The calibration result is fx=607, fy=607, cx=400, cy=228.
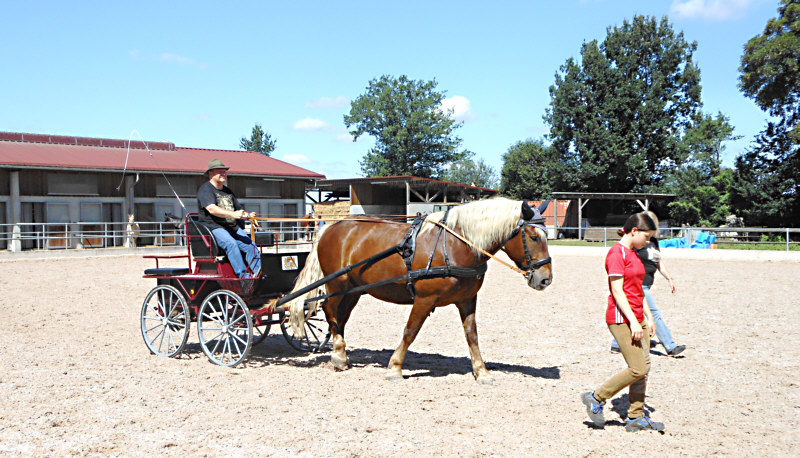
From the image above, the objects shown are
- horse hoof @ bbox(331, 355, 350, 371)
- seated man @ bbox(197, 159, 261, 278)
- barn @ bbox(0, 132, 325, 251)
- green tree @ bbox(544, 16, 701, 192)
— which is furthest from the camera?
green tree @ bbox(544, 16, 701, 192)

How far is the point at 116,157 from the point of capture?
106 feet

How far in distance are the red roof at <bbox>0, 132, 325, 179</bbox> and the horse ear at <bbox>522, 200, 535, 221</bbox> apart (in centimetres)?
2451

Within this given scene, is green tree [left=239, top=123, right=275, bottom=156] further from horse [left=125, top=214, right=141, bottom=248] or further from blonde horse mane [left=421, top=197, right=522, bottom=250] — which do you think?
blonde horse mane [left=421, top=197, right=522, bottom=250]

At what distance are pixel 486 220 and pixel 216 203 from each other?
319cm

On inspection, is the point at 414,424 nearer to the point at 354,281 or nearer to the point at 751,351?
→ the point at 354,281

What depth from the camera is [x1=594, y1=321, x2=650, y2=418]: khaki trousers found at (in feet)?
15.0

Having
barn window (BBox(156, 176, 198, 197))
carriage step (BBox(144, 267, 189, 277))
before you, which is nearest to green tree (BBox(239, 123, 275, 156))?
barn window (BBox(156, 176, 198, 197))

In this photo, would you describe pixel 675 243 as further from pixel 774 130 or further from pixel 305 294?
pixel 305 294

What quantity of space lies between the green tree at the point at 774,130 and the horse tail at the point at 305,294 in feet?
98.0

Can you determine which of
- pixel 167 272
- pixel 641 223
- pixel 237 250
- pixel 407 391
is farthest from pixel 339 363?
pixel 641 223

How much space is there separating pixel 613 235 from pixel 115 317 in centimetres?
2864

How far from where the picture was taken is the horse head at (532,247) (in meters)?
5.70

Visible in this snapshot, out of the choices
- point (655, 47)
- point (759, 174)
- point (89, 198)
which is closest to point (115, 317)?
point (89, 198)

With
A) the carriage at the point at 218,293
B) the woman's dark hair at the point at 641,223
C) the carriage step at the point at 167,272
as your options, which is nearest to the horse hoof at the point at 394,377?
the carriage at the point at 218,293
